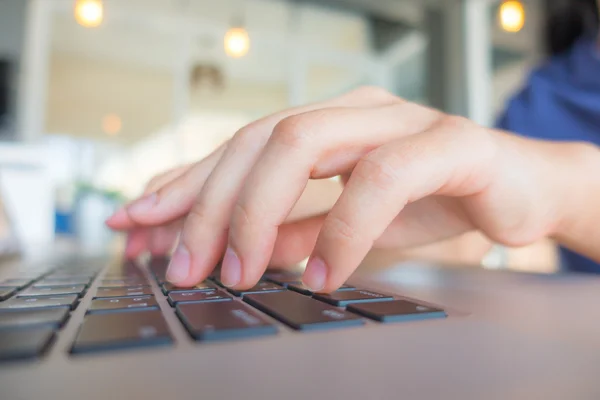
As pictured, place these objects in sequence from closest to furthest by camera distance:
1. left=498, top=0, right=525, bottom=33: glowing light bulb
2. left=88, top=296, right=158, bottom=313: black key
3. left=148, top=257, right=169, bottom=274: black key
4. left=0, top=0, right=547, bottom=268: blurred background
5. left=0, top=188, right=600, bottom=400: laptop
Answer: left=0, top=188, right=600, bottom=400: laptop → left=88, top=296, right=158, bottom=313: black key → left=148, top=257, right=169, bottom=274: black key → left=498, top=0, right=525, bottom=33: glowing light bulb → left=0, top=0, right=547, bottom=268: blurred background

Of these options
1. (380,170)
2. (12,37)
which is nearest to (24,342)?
(380,170)

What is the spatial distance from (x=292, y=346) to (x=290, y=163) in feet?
0.67

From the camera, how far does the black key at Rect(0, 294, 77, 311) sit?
259 mm

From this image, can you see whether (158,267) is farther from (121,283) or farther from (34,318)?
(34,318)

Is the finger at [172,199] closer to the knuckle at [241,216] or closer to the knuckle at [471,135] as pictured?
the knuckle at [241,216]

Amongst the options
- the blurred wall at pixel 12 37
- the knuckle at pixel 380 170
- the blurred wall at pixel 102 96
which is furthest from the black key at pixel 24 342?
the blurred wall at pixel 102 96

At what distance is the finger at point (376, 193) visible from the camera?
32cm

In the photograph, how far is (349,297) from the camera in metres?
0.29

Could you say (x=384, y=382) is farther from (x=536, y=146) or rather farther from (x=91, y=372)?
(x=536, y=146)

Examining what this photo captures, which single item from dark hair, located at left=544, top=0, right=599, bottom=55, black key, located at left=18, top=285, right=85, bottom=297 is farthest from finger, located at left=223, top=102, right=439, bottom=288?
dark hair, located at left=544, top=0, right=599, bottom=55

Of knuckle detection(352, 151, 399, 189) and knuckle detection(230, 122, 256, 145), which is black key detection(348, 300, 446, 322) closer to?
knuckle detection(352, 151, 399, 189)

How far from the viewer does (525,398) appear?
0.44 feet

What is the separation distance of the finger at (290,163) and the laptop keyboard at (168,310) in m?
0.04

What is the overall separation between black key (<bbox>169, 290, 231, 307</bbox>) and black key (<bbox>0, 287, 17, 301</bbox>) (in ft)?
0.38
